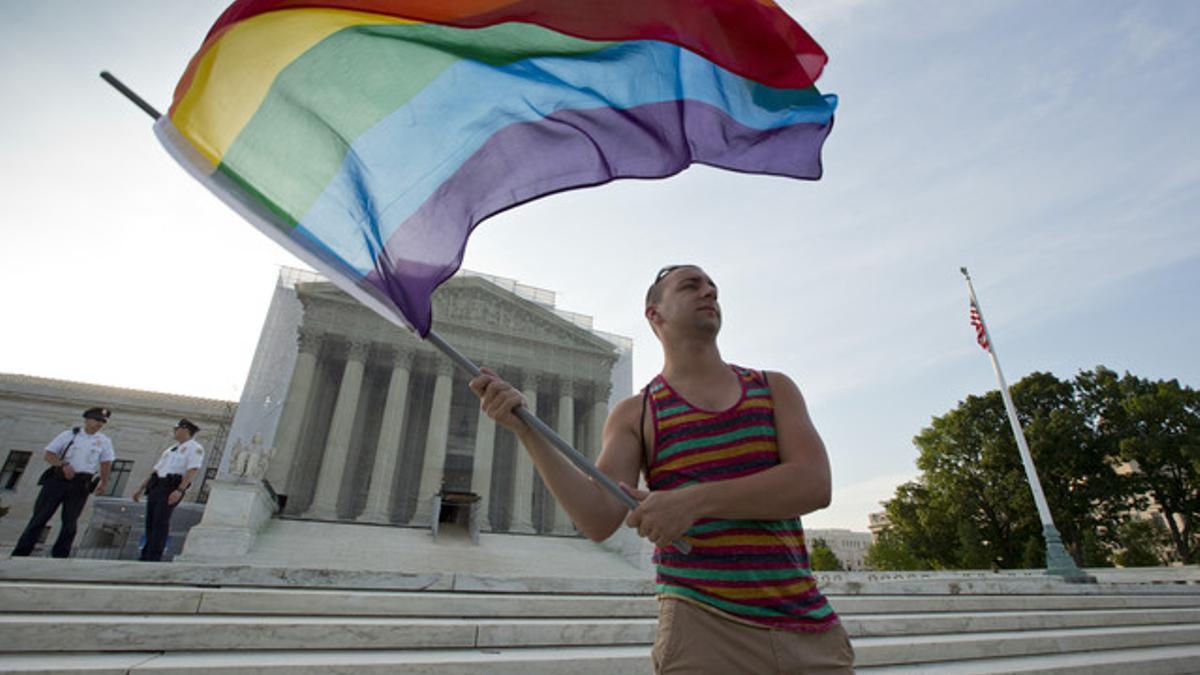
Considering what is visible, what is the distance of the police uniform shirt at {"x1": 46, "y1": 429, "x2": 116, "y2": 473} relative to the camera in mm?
6996

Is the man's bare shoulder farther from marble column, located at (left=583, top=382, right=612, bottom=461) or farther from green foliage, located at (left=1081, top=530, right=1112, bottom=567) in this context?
green foliage, located at (left=1081, top=530, right=1112, bottom=567)

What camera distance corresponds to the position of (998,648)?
5113 millimetres

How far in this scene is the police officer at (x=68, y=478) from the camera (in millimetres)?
6859

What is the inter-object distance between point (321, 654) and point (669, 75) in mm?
3795

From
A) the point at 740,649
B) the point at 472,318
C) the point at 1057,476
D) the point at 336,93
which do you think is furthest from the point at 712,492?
the point at 1057,476

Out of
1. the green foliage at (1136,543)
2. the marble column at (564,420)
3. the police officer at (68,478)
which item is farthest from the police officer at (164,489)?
the green foliage at (1136,543)

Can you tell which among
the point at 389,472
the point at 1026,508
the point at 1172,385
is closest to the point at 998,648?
the point at 389,472

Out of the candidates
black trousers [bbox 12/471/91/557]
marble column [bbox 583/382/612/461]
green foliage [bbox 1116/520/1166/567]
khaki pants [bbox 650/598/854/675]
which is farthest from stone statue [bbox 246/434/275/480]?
green foliage [bbox 1116/520/1166/567]

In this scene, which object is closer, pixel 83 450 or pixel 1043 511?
pixel 83 450

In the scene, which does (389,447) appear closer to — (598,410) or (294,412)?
(294,412)

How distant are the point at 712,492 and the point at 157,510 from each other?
9431 mm

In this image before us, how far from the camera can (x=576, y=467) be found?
1.71 metres

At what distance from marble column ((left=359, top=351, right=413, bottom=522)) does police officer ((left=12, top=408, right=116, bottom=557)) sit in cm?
1600

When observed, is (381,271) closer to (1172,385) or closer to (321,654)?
(321,654)
